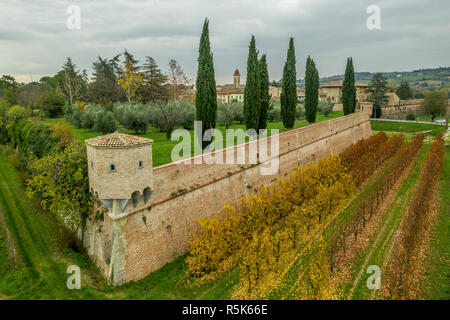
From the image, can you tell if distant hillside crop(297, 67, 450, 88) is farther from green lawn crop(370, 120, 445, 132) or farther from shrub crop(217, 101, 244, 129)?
shrub crop(217, 101, 244, 129)

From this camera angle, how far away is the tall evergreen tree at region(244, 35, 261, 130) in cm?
1857

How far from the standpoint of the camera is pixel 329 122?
23.6 meters

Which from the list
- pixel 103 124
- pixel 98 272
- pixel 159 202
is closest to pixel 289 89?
pixel 103 124

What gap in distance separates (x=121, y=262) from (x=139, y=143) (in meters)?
3.92

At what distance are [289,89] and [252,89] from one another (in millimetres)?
5997

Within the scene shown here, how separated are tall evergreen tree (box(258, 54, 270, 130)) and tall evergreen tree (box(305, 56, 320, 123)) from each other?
802 cm

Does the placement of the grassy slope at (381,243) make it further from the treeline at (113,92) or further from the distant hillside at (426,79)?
the distant hillside at (426,79)

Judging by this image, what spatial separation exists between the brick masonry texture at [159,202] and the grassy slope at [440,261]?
7876mm

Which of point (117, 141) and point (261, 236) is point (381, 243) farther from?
point (117, 141)

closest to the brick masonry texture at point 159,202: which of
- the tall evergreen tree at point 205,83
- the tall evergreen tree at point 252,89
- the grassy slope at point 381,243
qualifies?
the tall evergreen tree at point 205,83

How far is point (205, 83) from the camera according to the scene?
1642 cm

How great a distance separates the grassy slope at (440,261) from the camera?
891 centimetres
